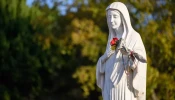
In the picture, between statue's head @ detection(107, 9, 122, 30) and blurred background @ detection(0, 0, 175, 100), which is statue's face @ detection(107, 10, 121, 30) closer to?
statue's head @ detection(107, 9, 122, 30)

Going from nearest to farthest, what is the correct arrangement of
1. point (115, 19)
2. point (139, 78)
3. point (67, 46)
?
1. point (139, 78)
2. point (115, 19)
3. point (67, 46)

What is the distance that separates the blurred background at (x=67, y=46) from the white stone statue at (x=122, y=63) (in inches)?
583

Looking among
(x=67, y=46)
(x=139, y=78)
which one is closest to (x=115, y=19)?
(x=139, y=78)

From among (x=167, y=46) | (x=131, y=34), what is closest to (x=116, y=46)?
(x=131, y=34)

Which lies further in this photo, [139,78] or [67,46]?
[67,46]

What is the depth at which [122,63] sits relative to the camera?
41.0ft

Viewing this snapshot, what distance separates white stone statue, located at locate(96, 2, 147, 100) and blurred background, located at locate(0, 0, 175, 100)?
14.8 metres

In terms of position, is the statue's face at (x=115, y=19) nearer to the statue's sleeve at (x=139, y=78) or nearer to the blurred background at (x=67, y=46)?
the statue's sleeve at (x=139, y=78)

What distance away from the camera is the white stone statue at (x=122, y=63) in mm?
12289

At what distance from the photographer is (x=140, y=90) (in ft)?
40.2

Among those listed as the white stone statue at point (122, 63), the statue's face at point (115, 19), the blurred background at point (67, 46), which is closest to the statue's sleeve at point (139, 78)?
the white stone statue at point (122, 63)

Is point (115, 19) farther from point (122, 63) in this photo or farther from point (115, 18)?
point (122, 63)

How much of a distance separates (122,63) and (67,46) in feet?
68.1

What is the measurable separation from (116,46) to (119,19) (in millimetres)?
563
